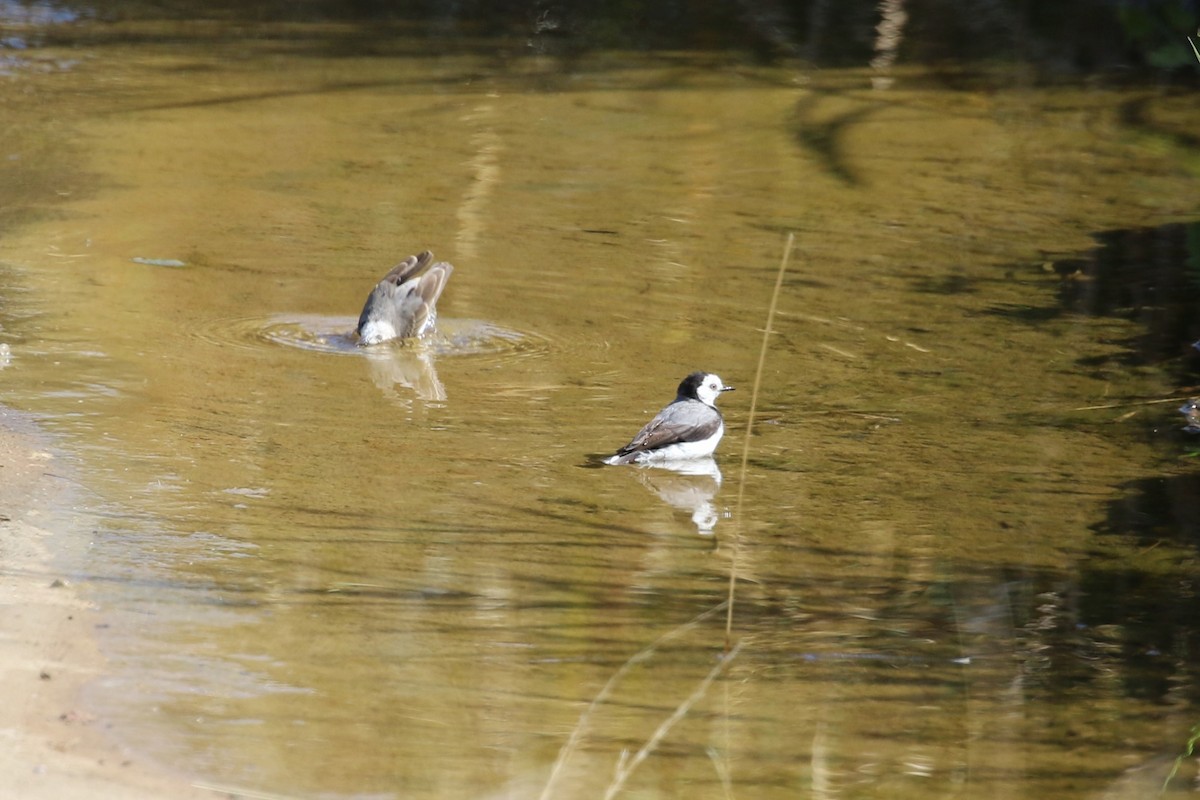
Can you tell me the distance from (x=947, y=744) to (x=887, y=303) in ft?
17.5

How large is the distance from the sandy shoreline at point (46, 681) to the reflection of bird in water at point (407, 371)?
87.4 inches

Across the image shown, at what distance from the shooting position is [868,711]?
5.57 metres

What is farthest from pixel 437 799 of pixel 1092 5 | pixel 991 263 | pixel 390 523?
pixel 1092 5

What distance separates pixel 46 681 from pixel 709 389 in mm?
3674

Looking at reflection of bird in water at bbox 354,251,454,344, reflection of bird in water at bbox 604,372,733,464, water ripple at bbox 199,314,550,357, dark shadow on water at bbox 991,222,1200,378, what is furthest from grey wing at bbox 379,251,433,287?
dark shadow on water at bbox 991,222,1200,378

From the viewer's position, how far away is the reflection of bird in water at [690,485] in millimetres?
7410

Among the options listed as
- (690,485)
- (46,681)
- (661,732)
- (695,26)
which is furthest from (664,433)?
(695,26)

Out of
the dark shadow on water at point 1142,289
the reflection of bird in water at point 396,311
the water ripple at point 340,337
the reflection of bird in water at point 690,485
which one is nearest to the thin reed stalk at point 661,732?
the reflection of bird in water at point 690,485

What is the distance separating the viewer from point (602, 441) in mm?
8102

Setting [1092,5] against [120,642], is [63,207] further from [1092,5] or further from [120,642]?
[1092,5]

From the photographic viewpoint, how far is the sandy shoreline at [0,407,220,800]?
4.80 meters

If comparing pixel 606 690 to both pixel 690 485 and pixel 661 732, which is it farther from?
pixel 690 485

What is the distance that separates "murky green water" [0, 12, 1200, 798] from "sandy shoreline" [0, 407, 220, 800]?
13 centimetres

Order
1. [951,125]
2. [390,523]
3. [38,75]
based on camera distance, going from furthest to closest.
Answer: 1. [38,75]
2. [951,125]
3. [390,523]
